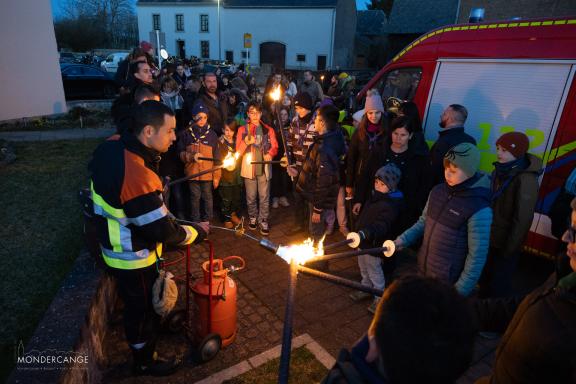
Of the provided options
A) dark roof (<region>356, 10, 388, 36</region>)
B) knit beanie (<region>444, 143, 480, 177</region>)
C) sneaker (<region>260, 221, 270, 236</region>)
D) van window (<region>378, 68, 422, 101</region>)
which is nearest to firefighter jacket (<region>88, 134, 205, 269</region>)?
knit beanie (<region>444, 143, 480, 177</region>)

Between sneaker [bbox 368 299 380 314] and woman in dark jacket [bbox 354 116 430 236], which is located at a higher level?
woman in dark jacket [bbox 354 116 430 236]

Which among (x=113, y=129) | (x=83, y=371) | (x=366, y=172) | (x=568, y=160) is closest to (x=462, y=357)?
(x=83, y=371)

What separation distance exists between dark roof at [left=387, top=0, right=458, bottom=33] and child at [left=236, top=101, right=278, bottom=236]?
29219mm

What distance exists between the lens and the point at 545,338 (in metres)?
1.70

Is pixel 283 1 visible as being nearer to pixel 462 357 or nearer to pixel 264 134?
pixel 264 134

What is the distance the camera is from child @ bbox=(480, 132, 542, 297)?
381 cm

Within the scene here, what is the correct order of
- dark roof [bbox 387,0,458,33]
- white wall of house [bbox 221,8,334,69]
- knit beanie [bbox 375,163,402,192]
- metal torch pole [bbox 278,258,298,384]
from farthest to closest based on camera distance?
white wall of house [bbox 221,8,334,69]
dark roof [bbox 387,0,458,33]
knit beanie [bbox 375,163,402,192]
metal torch pole [bbox 278,258,298,384]

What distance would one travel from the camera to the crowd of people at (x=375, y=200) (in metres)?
1.37

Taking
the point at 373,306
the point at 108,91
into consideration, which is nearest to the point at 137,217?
the point at 373,306

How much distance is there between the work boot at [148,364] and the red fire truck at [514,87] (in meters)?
4.76

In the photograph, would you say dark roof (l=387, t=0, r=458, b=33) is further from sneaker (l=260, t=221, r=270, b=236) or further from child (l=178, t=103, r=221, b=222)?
child (l=178, t=103, r=221, b=222)

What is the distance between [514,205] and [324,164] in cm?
219

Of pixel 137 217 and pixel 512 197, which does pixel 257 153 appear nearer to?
pixel 137 217

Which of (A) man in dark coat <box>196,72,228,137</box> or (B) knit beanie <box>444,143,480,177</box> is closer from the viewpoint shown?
(B) knit beanie <box>444,143,480,177</box>
